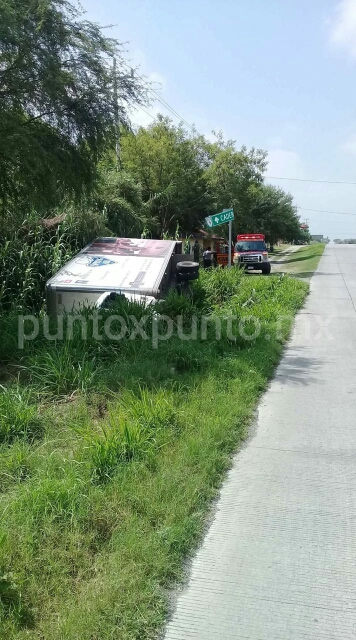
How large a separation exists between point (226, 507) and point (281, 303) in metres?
10.5

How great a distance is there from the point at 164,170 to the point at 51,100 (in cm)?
1926

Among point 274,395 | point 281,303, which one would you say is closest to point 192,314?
point 274,395

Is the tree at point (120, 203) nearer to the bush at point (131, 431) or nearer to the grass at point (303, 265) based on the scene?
the grass at point (303, 265)

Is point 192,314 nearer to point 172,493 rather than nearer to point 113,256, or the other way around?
point 113,256

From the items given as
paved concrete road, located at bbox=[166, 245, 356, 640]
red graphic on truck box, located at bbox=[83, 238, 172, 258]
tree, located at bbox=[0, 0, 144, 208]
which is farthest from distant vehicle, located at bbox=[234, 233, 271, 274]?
paved concrete road, located at bbox=[166, 245, 356, 640]

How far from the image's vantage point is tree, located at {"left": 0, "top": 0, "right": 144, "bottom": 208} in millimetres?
8805

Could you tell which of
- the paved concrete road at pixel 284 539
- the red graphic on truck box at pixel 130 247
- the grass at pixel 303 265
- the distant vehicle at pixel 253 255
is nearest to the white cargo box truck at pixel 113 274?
the red graphic on truck box at pixel 130 247

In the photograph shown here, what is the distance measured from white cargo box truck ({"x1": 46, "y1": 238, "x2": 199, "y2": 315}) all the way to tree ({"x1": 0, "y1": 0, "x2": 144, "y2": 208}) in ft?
4.71

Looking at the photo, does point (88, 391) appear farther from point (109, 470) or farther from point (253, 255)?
point (253, 255)

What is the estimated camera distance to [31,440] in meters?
5.18

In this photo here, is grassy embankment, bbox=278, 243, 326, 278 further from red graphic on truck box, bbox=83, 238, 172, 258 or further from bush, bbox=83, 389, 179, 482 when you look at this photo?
bush, bbox=83, 389, 179, 482

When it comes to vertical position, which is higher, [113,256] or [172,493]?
[113,256]

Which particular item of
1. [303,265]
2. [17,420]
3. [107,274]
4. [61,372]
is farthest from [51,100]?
[303,265]

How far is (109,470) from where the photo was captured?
4395 mm
